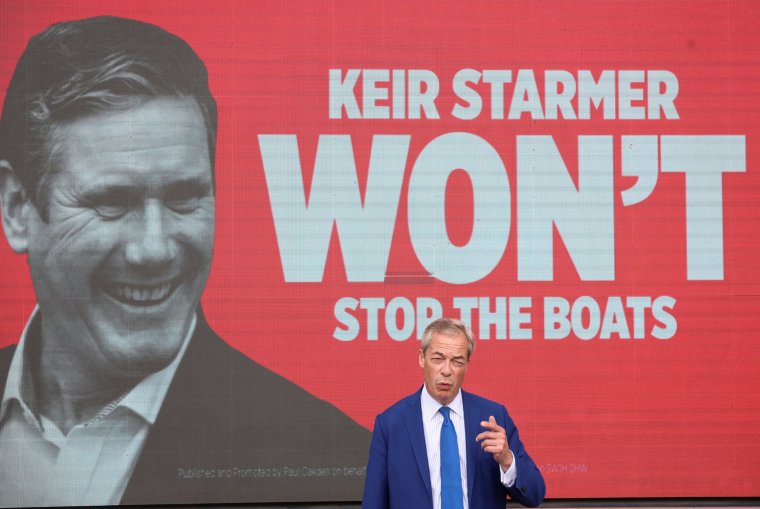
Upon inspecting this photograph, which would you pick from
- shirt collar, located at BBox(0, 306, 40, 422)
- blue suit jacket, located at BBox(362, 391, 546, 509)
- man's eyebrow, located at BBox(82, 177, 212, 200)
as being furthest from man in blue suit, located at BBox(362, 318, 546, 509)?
shirt collar, located at BBox(0, 306, 40, 422)

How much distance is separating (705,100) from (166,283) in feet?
8.86

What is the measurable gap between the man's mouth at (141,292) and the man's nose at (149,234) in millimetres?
114

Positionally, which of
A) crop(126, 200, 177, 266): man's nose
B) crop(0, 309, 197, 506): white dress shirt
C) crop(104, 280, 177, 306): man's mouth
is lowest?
crop(0, 309, 197, 506): white dress shirt

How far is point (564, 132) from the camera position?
479cm

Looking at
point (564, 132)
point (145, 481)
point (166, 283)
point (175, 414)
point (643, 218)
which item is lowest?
point (145, 481)

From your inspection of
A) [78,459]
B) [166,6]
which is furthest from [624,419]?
A: [166,6]

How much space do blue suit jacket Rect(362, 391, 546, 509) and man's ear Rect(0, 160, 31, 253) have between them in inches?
109

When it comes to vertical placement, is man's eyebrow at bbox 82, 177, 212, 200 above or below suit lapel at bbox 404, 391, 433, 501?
above

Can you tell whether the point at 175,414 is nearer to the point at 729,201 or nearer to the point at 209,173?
the point at 209,173

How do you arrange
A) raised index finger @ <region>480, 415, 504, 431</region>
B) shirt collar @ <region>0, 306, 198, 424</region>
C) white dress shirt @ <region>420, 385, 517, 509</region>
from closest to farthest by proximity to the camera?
raised index finger @ <region>480, 415, 504, 431</region>, white dress shirt @ <region>420, 385, 517, 509</region>, shirt collar @ <region>0, 306, 198, 424</region>

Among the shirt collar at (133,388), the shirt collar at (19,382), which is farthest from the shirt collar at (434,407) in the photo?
the shirt collar at (19,382)

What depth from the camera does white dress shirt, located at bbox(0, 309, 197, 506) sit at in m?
4.65

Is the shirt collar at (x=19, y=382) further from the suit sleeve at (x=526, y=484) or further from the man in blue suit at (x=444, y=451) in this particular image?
the suit sleeve at (x=526, y=484)

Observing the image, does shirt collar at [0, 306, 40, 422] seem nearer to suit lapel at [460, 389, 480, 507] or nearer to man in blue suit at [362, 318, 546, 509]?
man in blue suit at [362, 318, 546, 509]
